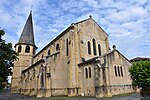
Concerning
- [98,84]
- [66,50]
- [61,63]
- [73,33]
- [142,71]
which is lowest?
Result: [98,84]

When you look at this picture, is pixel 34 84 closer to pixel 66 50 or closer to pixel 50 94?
pixel 50 94

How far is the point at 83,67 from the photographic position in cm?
2764

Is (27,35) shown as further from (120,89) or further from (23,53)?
(120,89)

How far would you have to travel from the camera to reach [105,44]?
3425 centimetres

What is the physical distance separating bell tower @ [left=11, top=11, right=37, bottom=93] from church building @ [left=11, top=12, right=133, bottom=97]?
15.3 m

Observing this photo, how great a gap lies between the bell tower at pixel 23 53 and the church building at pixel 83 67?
1533 centimetres

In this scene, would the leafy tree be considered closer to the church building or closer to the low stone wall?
the church building

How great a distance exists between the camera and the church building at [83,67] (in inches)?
953

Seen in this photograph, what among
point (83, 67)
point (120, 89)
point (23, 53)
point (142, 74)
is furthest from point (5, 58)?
point (23, 53)

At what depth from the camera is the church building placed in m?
24.2

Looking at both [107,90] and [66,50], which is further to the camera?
[66,50]

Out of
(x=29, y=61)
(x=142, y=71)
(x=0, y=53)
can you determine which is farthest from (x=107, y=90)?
(x=29, y=61)

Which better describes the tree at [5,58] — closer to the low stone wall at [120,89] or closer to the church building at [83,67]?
the church building at [83,67]

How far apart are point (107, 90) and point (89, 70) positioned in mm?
5333
